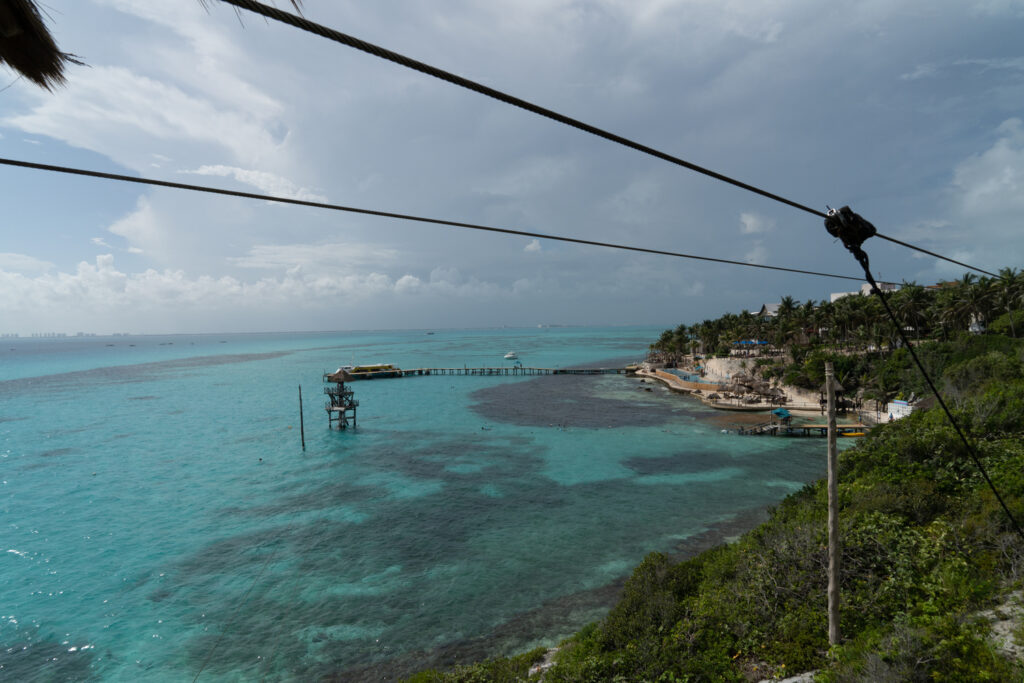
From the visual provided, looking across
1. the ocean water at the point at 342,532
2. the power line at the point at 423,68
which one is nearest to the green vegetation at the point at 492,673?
the ocean water at the point at 342,532

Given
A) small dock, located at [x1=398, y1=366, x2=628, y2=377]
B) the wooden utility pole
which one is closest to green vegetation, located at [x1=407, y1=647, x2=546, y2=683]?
the wooden utility pole

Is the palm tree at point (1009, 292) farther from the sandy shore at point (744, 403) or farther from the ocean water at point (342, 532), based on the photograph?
the ocean water at point (342, 532)

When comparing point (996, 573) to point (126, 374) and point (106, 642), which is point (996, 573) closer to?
point (106, 642)

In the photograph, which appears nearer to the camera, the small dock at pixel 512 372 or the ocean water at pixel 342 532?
the ocean water at pixel 342 532

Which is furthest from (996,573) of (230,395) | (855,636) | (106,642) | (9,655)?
(230,395)

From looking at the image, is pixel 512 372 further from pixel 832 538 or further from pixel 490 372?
pixel 832 538

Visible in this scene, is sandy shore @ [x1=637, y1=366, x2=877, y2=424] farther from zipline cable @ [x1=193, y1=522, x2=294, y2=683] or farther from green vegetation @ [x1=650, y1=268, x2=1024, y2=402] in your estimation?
zipline cable @ [x1=193, y1=522, x2=294, y2=683]
